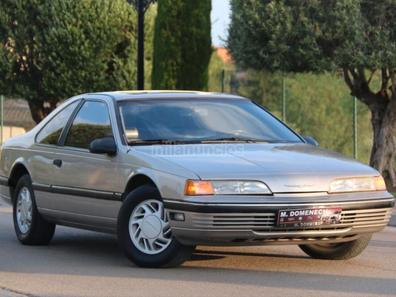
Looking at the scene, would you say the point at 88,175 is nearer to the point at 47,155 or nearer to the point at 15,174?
the point at 47,155

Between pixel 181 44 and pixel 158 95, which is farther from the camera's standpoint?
pixel 181 44

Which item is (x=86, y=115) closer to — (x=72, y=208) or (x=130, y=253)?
(x=72, y=208)

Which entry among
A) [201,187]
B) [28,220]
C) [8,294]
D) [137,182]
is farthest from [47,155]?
[8,294]

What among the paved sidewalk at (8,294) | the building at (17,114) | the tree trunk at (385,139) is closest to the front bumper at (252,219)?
the paved sidewalk at (8,294)

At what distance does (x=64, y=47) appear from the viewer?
1038 inches

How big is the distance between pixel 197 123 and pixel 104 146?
2.93 ft

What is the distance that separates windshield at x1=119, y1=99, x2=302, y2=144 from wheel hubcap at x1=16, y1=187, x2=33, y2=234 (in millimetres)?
1673

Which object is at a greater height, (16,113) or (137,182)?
(137,182)

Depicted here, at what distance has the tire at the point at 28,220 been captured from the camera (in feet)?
34.3

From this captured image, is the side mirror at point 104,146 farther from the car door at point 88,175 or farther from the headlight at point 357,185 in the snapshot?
the headlight at point 357,185

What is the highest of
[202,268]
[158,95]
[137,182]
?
[158,95]

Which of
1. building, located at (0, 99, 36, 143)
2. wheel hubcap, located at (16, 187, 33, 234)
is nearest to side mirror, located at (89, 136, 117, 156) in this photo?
wheel hubcap, located at (16, 187, 33, 234)

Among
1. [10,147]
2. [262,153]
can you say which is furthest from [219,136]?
[10,147]

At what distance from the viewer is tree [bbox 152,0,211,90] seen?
21984mm
